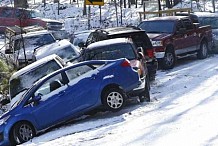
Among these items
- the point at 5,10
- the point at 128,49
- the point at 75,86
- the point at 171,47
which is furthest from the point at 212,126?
the point at 5,10

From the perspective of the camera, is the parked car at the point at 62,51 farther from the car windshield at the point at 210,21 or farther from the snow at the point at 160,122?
the car windshield at the point at 210,21

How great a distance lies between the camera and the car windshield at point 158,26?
653 inches

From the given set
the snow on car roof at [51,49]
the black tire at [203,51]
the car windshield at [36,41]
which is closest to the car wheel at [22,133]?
the snow on car roof at [51,49]

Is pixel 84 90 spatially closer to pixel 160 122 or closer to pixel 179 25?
pixel 160 122

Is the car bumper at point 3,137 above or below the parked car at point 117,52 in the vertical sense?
below

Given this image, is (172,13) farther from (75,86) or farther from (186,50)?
(75,86)

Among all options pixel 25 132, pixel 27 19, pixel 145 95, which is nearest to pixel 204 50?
pixel 145 95

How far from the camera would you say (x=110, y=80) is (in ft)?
33.3

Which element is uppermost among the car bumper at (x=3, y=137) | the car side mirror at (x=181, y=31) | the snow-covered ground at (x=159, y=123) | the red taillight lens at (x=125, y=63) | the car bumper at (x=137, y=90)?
the car side mirror at (x=181, y=31)

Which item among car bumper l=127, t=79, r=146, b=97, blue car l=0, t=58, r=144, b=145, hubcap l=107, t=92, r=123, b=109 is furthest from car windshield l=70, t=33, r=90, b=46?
hubcap l=107, t=92, r=123, b=109

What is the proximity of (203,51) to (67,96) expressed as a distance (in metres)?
9.48

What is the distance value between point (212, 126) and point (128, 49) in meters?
4.55

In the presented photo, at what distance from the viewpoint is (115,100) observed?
10.1 meters

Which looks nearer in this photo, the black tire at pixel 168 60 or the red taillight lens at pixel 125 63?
the red taillight lens at pixel 125 63
